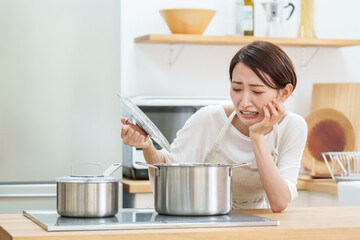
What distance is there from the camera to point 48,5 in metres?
2.90

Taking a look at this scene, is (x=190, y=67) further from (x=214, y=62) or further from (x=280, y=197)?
(x=280, y=197)

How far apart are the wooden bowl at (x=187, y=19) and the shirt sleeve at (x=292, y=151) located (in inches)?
54.0

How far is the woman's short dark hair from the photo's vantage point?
1965mm

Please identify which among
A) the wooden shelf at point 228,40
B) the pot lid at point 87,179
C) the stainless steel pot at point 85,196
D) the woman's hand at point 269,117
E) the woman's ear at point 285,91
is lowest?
the stainless steel pot at point 85,196

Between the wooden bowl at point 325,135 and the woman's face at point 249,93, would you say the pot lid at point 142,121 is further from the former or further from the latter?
the wooden bowl at point 325,135

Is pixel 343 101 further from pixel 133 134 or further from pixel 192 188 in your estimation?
pixel 192 188

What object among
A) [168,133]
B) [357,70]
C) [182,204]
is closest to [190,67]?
[168,133]

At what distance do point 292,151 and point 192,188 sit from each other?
1.80 ft

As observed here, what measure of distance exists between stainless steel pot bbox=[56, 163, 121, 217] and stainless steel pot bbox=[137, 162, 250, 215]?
0.42 ft

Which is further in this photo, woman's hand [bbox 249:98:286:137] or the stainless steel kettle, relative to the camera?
the stainless steel kettle

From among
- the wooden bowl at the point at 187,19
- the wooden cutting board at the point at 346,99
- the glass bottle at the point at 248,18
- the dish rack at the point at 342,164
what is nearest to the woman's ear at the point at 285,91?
the dish rack at the point at 342,164

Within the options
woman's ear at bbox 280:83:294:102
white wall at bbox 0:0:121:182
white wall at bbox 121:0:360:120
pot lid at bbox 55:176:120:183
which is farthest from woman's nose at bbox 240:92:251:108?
white wall at bbox 121:0:360:120

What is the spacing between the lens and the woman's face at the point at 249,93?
77.7 inches

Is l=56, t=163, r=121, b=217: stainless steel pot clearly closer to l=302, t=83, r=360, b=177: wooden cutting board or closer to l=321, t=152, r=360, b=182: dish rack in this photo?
l=321, t=152, r=360, b=182: dish rack
